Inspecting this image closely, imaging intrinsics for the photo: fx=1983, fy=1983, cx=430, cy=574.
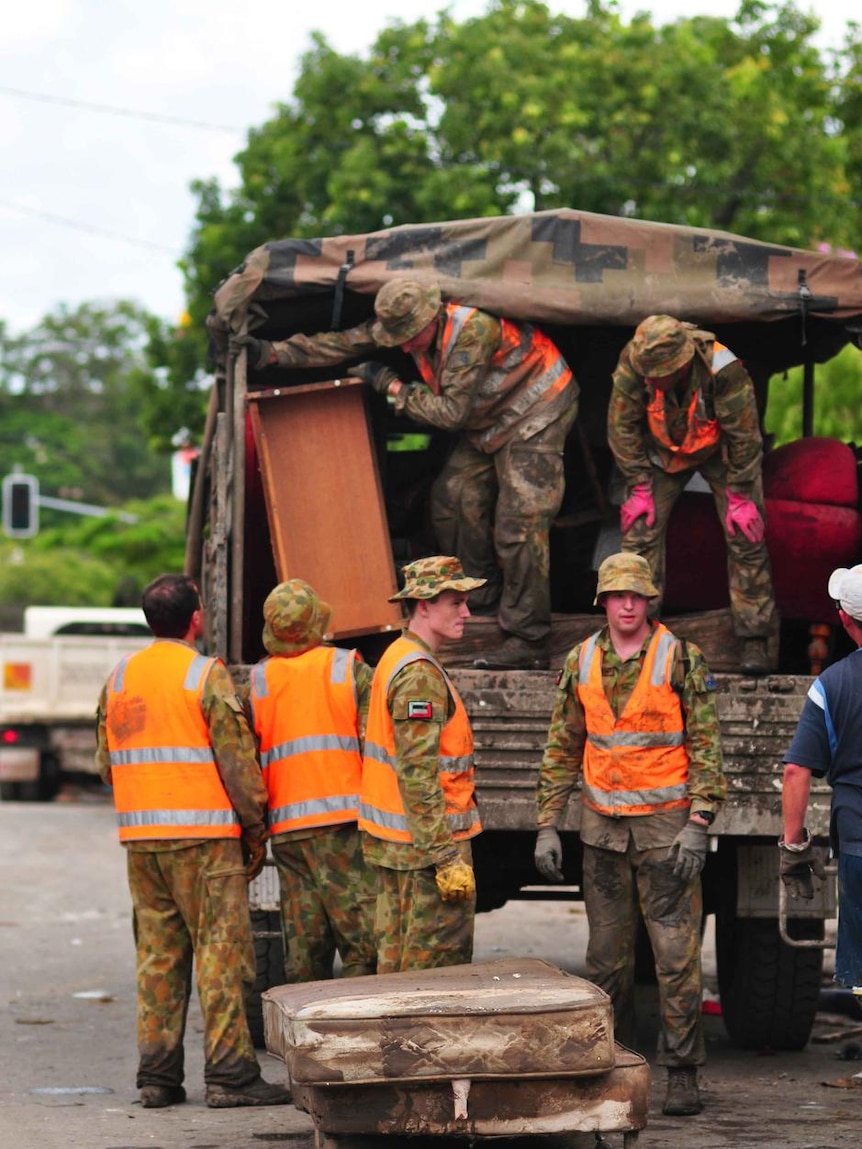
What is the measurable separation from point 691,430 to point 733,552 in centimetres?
47

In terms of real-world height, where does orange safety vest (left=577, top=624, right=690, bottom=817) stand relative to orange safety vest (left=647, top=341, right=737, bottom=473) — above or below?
below

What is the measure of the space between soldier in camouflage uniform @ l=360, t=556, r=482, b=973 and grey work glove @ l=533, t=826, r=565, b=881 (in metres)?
0.34

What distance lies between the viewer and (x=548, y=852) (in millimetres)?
6305

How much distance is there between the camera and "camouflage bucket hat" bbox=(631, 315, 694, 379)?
23.0ft

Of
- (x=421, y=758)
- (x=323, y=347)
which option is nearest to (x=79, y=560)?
(x=323, y=347)

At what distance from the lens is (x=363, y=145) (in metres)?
24.1

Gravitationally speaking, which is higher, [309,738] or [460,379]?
[460,379]

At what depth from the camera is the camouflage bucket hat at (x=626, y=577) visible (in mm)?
6215

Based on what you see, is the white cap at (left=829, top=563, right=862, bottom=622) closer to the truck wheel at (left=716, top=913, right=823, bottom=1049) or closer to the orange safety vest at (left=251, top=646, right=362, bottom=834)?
the orange safety vest at (left=251, top=646, right=362, bottom=834)

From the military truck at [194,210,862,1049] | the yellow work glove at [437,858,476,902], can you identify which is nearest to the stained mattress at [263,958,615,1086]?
the yellow work glove at [437,858,476,902]

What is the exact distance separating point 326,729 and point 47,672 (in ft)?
44.8

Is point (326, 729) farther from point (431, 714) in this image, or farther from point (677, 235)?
point (677, 235)

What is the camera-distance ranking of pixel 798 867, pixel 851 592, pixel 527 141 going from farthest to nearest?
pixel 527 141 < pixel 798 867 < pixel 851 592

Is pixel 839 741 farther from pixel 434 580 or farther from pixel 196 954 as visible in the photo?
pixel 196 954
